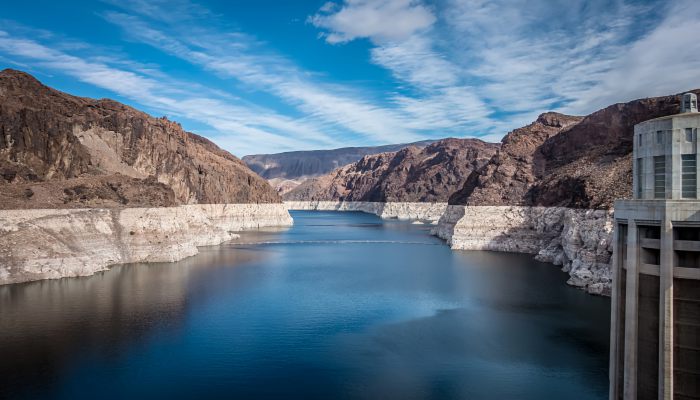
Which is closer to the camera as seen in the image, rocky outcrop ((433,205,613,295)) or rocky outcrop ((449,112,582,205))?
rocky outcrop ((433,205,613,295))

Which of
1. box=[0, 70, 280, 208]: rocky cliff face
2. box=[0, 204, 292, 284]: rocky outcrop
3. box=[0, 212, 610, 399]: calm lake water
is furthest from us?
box=[0, 70, 280, 208]: rocky cliff face

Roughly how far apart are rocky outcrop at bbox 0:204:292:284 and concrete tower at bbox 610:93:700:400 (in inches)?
1930

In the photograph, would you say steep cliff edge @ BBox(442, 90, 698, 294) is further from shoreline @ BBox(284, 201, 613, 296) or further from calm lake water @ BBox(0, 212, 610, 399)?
calm lake water @ BBox(0, 212, 610, 399)

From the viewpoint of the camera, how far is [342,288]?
48.7 metres

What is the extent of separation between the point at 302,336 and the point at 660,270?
73.1ft

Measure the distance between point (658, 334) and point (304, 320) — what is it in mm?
25091

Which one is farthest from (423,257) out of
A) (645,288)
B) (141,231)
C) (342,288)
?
(645,288)

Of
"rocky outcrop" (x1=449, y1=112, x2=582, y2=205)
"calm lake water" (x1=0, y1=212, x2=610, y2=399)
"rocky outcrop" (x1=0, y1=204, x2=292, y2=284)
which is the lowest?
"calm lake water" (x1=0, y1=212, x2=610, y2=399)

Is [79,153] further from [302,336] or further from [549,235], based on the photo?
[549,235]

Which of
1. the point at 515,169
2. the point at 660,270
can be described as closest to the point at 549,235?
the point at 515,169

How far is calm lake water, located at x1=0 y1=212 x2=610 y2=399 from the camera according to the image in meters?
23.7

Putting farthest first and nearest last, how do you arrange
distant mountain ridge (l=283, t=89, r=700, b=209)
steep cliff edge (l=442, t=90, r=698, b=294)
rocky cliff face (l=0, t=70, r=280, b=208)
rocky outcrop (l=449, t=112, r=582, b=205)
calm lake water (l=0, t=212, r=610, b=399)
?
rocky outcrop (l=449, t=112, r=582, b=205) → distant mountain ridge (l=283, t=89, r=700, b=209) → rocky cliff face (l=0, t=70, r=280, b=208) → steep cliff edge (l=442, t=90, r=698, b=294) → calm lake water (l=0, t=212, r=610, b=399)

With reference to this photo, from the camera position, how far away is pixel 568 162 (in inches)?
3100

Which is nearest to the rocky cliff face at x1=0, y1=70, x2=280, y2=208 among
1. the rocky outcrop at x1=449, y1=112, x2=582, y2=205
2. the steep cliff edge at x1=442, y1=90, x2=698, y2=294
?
the steep cliff edge at x1=442, y1=90, x2=698, y2=294
